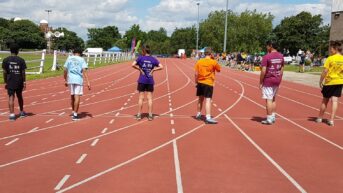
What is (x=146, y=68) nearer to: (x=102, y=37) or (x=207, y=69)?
(x=207, y=69)

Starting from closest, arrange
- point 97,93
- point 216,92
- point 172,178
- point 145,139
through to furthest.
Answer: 1. point 172,178
2. point 145,139
3. point 97,93
4. point 216,92

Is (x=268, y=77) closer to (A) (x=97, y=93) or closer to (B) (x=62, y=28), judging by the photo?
(A) (x=97, y=93)

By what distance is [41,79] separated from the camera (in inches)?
885

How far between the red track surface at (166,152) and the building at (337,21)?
36946 mm

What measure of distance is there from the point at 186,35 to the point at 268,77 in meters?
107

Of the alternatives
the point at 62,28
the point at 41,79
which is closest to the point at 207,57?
the point at 41,79

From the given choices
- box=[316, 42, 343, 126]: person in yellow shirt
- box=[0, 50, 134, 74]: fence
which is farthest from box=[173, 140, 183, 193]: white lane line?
box=[0, 50, 134, 74]: fence

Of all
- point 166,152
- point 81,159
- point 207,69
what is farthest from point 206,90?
point 81,159

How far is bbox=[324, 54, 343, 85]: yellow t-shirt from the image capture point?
10.4m

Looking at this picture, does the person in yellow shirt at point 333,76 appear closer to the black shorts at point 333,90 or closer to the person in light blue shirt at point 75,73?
the black shorts at point 333,90

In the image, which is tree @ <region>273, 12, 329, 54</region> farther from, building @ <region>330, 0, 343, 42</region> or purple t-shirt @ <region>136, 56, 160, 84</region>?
purple t-shirt @ <region>136, 56, 160, 84</region>

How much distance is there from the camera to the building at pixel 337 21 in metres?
46.6

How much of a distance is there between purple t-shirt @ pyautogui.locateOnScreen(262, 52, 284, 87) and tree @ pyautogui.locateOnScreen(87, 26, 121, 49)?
144m

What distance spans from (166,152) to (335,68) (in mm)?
5250
